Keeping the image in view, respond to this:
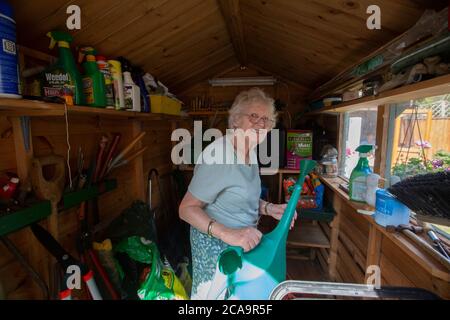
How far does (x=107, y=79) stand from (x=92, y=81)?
120mm

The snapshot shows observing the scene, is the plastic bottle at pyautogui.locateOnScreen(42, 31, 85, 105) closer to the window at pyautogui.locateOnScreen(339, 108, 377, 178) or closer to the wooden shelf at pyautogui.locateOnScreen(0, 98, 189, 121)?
the wooden shelf at pyautogui.locateOnScreen(0, 98, 189, 121)

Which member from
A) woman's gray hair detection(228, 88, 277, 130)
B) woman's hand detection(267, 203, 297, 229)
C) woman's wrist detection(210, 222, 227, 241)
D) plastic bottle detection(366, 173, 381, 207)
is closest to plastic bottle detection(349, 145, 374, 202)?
plastic bottle detection(366, 173, 381, 207)

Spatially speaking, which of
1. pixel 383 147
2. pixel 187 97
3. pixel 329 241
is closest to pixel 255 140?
pixel 383 147

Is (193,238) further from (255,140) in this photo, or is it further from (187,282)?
(187,282)

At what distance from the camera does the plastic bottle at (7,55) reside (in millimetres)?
586

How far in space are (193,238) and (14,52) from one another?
0.89 meters

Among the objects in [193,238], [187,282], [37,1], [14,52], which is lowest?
[187,282]

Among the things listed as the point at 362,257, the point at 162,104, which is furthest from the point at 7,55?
the point at 362,257

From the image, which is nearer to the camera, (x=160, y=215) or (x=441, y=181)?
(x=441, y=181)

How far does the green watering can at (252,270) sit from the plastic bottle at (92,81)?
86 centimetres

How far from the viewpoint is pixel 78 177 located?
1.10m

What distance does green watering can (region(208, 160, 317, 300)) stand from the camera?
620 mm

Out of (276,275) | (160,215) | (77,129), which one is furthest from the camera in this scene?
(160,215)

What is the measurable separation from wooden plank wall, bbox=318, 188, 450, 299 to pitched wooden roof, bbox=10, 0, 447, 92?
91 centimetres
